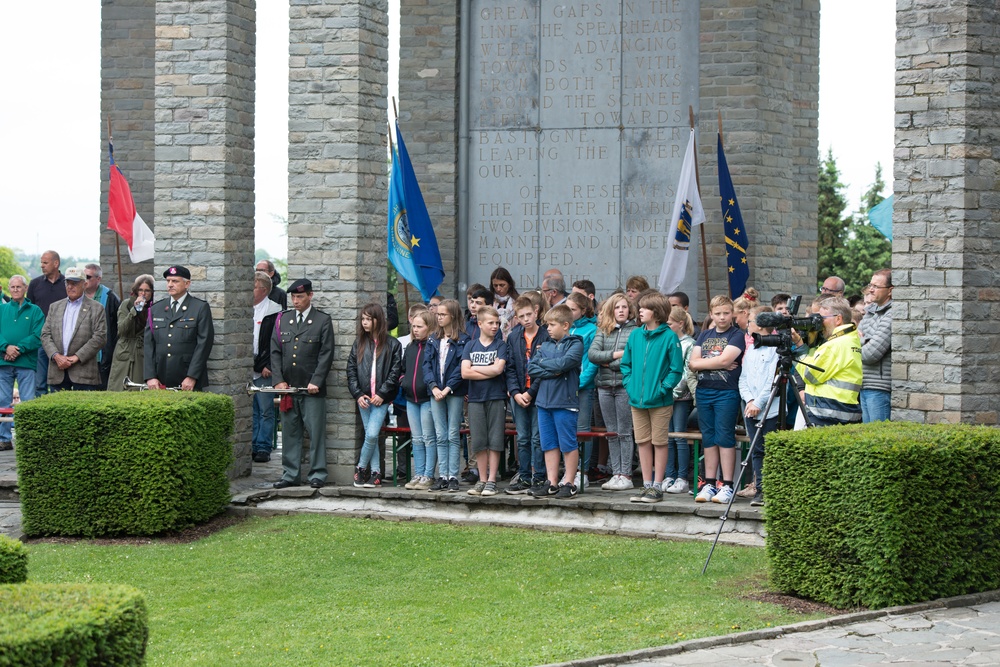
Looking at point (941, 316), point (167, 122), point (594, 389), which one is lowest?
point (594, 389)

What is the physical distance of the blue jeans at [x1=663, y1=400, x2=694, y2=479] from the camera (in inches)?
493

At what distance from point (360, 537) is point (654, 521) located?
8.49 ft

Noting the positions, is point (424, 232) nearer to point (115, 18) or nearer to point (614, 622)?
point (614, 622)

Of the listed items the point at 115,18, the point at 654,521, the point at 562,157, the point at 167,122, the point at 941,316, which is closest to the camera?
the point at 941,316

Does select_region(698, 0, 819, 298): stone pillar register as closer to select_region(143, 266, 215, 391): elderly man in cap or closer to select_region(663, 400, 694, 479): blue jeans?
select_region(663, 400, 694, 479): blue jeans

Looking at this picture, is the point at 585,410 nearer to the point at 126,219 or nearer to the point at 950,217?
the point at 950,217

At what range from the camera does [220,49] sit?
540 inches

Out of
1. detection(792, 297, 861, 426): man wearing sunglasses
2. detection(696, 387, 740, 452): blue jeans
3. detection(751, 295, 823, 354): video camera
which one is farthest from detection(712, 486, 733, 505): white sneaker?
detection(751, 295, 823, 354): video camera

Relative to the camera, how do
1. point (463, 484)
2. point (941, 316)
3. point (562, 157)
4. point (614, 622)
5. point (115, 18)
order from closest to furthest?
point (614, 622) < point (941, 316) < point (463, 484) < point (562, 157) < point (115, 18)

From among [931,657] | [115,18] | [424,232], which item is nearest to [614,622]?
[931,657]

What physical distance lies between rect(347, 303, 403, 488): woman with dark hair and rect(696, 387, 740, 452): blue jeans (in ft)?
9.82

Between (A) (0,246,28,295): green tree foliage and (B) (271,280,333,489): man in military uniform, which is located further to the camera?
(A) (0,246,28,295): green tree foliage

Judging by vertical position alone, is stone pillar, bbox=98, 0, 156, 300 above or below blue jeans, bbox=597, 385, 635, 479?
above

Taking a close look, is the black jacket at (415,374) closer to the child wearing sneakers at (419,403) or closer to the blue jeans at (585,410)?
the child wearing sneakers at (419,403)
